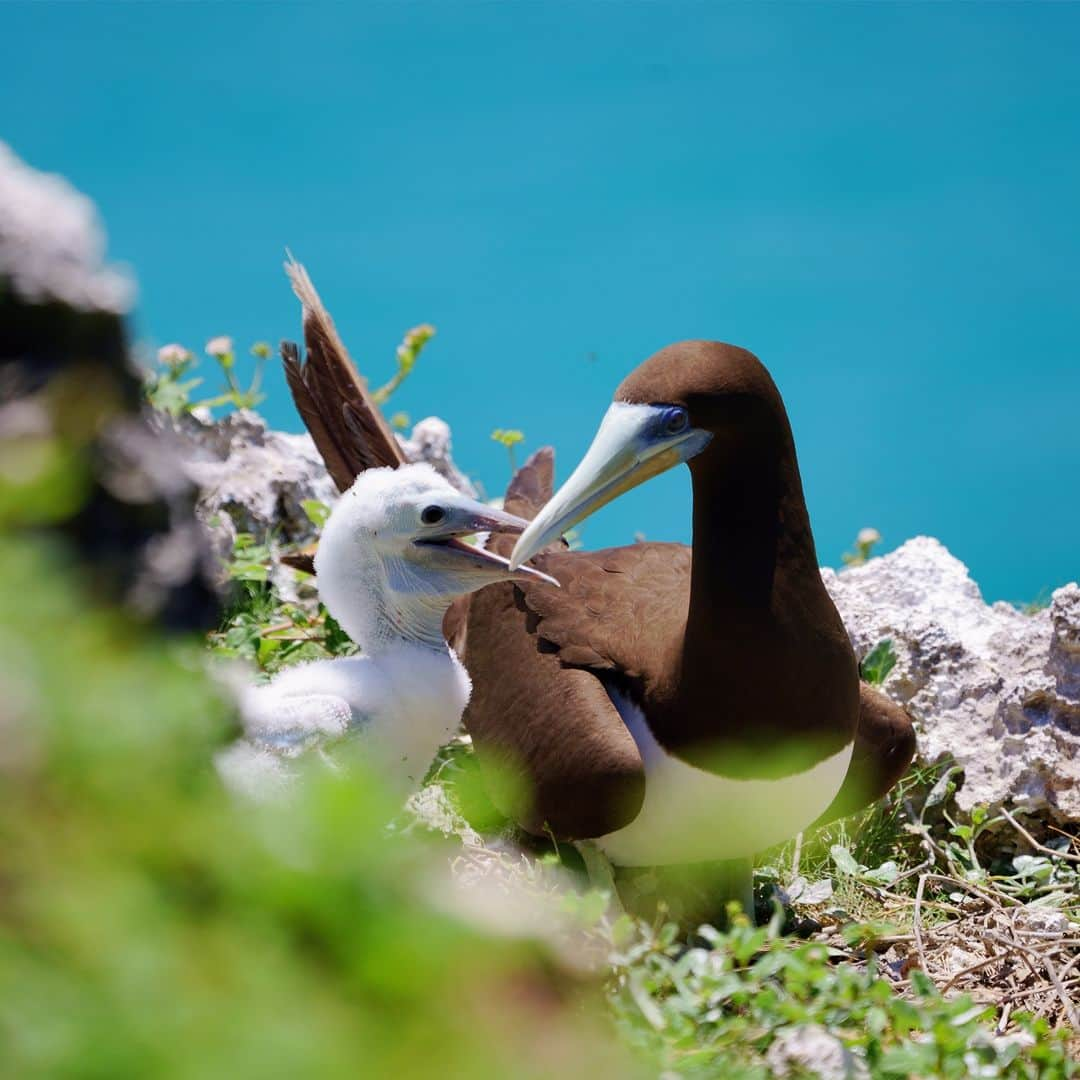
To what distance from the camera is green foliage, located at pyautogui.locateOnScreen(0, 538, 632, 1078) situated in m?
0.91

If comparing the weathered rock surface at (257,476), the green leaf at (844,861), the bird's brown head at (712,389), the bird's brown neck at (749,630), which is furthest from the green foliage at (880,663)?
the weathered rock surface at (257,476)

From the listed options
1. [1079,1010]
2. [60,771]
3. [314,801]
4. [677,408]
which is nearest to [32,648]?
[60,771]

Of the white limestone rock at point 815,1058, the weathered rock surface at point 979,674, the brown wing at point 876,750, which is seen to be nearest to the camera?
the white limestone rock at point 815,1058

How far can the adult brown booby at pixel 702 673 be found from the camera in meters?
3.76

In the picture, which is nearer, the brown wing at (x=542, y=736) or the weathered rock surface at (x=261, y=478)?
the brown wing at (x=542, y=736)

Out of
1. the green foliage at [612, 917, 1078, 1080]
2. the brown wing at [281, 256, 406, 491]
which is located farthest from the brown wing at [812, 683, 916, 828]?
the green foliage at [612, 917, 1078, 1080]

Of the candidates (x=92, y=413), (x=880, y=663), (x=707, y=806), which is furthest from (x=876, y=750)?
(x=92, y=413)

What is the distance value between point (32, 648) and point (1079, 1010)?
3415mm

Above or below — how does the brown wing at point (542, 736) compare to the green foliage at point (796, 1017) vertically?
above

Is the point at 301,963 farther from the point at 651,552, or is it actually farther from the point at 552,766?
the point at 651,552

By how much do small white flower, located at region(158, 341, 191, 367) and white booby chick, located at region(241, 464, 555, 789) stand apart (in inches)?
156

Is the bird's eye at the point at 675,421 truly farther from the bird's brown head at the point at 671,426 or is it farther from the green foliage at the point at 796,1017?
the green foliage at the point at 796,1017

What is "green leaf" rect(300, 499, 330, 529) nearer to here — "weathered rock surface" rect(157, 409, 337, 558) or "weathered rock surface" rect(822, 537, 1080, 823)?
"weathered rock surface" rect(157, 409, 337, 558)

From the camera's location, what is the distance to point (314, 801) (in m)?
1.09
